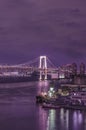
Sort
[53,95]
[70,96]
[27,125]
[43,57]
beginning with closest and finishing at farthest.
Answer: [27,125], [70,96], [53,95], [43,57]

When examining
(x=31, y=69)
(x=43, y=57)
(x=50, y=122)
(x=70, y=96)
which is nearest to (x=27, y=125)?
(x=50, y=122)

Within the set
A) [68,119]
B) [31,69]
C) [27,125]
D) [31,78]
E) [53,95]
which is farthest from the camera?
[31,78]

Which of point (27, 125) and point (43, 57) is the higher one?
point (43, 57)

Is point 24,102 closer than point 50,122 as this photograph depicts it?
No

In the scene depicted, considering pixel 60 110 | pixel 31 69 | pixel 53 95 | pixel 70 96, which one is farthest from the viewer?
pixel 31 69

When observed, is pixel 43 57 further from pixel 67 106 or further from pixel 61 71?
pixel 67 106

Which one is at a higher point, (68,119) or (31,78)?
(31,78)

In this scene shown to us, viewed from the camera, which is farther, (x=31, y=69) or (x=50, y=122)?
(x=31, y=69)

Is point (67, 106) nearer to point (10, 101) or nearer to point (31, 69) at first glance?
point (10, 101)

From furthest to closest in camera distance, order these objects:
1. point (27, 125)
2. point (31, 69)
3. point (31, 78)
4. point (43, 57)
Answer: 1. point (31, 78)
2. point (43, 57)
3. point (31, 69)
4. point (27, 125)

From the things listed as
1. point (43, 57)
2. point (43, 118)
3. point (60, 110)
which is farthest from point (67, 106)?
point (43, 57)
